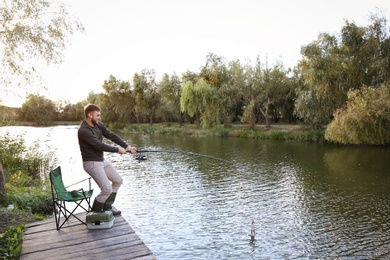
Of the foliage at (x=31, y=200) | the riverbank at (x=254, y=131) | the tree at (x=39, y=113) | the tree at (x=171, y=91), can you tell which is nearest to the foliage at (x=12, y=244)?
the foliage at (x=31, y=200)

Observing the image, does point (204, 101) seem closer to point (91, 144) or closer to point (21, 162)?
point (21, 162)

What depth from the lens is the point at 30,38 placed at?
9.46m

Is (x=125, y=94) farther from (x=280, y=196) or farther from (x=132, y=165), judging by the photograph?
(x=280, y=196)

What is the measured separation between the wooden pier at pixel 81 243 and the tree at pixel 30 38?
566cm

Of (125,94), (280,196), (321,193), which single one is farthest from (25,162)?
(125,94)

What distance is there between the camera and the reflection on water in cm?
811

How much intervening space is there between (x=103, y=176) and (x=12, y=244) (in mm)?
1632

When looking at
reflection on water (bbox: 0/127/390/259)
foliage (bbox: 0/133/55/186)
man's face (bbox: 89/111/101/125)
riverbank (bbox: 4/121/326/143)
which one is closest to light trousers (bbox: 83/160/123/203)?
man's face (bbox: 89/111/101/125)

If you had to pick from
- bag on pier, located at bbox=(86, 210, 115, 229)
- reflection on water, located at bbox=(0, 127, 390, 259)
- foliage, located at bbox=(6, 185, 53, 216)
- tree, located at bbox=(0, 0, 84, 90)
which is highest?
tree, located at bbox=(0, 0, 84, 90)

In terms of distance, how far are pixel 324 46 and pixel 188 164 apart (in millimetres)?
16747

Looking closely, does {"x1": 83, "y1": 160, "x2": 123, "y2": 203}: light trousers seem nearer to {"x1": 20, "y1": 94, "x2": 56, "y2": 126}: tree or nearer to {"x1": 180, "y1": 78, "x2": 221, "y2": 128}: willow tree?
{"x1": 180, "y1": 78, "x2": 221, "y2": 128}: willow tree

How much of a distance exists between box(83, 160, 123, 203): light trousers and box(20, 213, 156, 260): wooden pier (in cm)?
60

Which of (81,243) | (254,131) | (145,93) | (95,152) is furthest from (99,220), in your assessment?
(145,93)

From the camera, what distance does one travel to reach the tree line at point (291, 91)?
24375mm
